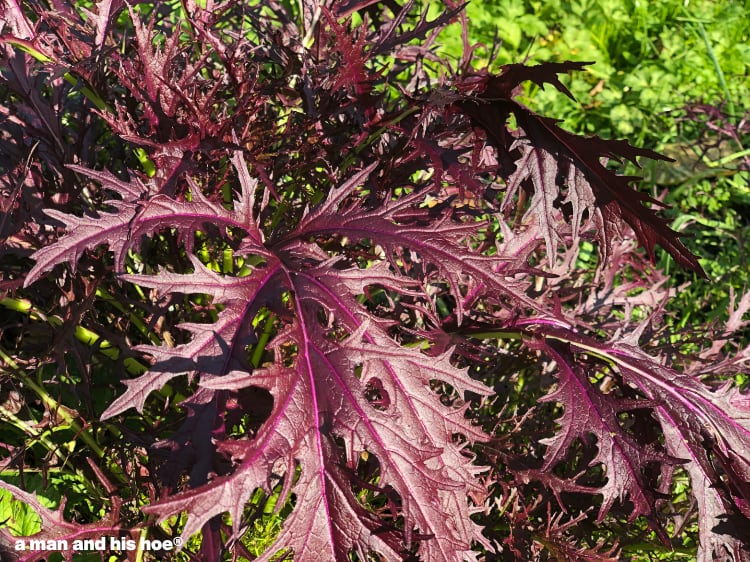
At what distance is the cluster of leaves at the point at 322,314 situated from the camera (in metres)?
0.87

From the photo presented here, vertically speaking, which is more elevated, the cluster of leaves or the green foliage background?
the cluster of leaves

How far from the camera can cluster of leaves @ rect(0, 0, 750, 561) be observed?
873mm

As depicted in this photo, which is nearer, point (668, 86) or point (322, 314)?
point (322, 314)

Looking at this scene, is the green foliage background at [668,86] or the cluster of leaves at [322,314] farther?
the green foliage background at [668,86]

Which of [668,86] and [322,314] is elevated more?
[322,314]

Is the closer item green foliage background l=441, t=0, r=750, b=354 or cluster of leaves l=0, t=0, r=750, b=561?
cluster of leaves l=0, t=0, r=750, b=561

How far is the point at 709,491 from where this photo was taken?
3.65ft

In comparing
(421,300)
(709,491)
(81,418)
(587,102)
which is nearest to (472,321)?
(421,300)

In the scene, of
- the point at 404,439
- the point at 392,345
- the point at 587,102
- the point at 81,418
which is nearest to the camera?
the point at 404,439

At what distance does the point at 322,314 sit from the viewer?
1.46 metres

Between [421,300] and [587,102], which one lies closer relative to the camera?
[421,300]

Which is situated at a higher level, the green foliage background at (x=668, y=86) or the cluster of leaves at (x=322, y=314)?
the cluster of leaves at (x=322, y=314)

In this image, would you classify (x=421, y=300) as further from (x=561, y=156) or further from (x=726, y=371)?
(x=726, y=371)

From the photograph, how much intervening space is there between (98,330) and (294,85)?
59 centimetres
